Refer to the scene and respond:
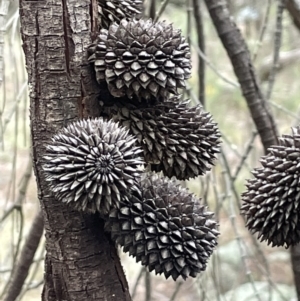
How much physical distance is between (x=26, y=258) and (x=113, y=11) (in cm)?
72

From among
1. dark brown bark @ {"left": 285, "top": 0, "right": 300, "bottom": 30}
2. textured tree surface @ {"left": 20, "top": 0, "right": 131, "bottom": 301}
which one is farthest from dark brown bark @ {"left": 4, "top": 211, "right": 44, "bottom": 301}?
dark brown bark @ {"left": 285, "top": 0, "right": 300, "bottom": 30}

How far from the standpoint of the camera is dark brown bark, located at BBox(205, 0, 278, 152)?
128 centimetres

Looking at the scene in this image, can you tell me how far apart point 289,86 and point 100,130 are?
298cm

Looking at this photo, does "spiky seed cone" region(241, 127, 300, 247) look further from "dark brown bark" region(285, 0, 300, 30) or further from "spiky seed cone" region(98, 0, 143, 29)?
"dark brown bark" region(285, 0, 300, 30)

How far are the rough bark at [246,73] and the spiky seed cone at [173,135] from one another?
0.49 meters

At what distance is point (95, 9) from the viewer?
2.64 ft

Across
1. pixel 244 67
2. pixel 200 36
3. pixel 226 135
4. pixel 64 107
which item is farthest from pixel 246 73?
pixel 226 135

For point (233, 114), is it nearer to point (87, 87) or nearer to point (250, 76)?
point (250, 76)

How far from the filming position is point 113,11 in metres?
0.88

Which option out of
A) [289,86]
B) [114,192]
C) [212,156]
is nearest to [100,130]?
[114,192]

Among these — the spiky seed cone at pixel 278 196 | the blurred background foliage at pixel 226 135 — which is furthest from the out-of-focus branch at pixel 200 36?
the spiky seed cone at pixel 278 196

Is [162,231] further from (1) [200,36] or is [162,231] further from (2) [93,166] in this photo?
(1) [200,36]

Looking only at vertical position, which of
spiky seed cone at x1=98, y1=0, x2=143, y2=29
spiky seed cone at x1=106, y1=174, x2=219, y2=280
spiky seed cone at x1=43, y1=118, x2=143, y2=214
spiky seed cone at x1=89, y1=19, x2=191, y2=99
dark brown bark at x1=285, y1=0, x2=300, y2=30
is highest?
dark brown bark at x1=285, y1=0, x2=300, y2=30

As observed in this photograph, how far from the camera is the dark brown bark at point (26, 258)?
1300 millimetres
